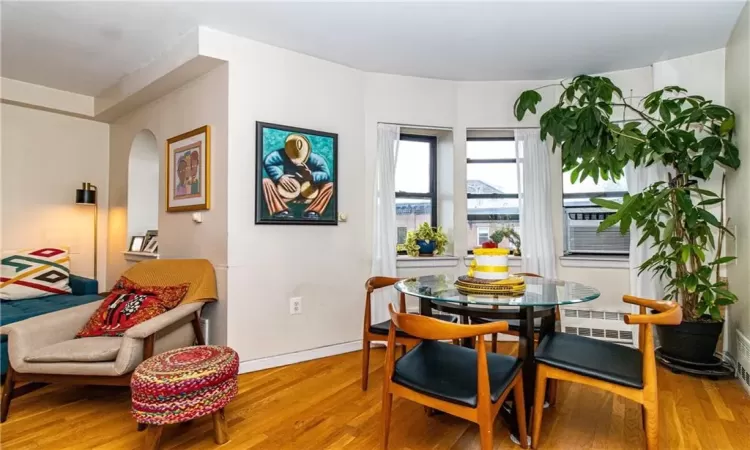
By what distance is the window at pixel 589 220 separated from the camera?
3623 millimetres

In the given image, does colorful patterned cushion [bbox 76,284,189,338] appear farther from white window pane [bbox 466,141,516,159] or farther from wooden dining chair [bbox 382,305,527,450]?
white window pane [bbox 466,141,516,159]

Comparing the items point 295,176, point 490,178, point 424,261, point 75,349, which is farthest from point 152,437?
Result: point 490,178

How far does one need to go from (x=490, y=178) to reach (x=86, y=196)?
4.31 metres

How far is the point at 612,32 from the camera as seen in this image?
281cm

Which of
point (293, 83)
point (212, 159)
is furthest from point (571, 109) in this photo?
point (212, 159)

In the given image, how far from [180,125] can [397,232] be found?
2189 mm

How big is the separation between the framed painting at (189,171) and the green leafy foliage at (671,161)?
2.82 m

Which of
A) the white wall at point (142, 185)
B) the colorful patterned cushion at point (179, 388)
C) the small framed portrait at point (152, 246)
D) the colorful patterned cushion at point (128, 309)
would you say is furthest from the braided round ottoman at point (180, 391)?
the white wall at point (142, 185)

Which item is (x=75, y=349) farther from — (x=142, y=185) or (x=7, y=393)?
(x=142, y=185)

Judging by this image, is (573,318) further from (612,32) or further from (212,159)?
(212,159)

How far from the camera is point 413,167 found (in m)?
A: 3.98

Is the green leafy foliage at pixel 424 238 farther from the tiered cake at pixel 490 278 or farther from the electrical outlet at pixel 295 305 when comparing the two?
the tiered cake at pixel 490 278

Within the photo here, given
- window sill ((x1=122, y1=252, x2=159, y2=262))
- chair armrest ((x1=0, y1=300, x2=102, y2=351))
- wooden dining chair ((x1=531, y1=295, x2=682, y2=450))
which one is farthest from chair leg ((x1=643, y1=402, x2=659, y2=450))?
window sill ((x1=122, y1=252, x2=159, y2=262))

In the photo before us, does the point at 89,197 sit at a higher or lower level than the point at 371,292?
higher
